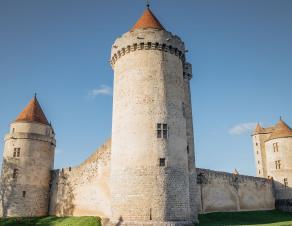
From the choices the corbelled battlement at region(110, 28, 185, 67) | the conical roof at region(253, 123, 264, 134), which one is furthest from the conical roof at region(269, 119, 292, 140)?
the corbelled battlement at region(110, 28, 185, 67)

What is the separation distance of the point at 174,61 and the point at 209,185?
13.7 meters

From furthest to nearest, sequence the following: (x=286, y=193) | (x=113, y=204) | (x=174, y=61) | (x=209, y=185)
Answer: (x=286, y=193), (x=209, y=185), (x=174, y=61), (x=113, y=204)

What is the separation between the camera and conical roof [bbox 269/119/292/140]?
43.4 m

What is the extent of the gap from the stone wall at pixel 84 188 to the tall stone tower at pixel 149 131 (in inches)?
148

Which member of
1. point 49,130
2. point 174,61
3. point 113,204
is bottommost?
point 113,204

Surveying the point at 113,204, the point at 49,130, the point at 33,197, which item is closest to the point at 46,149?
the point at 49,130

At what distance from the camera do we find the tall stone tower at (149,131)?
19.9 m

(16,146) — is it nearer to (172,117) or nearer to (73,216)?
(73,216)

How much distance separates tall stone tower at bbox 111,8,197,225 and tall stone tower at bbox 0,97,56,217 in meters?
11.6

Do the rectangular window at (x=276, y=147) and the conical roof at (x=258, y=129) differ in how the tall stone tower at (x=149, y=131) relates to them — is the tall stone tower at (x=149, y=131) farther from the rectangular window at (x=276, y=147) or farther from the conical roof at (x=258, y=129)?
the conical roof at (x=258, y=129)

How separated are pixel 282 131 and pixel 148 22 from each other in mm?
28290

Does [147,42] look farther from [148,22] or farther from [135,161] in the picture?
[135,161]

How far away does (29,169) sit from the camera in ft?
98.2

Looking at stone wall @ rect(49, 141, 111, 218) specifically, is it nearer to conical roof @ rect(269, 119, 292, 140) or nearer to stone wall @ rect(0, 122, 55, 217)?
stone wall @ rect(0, 122, 55, 217)
